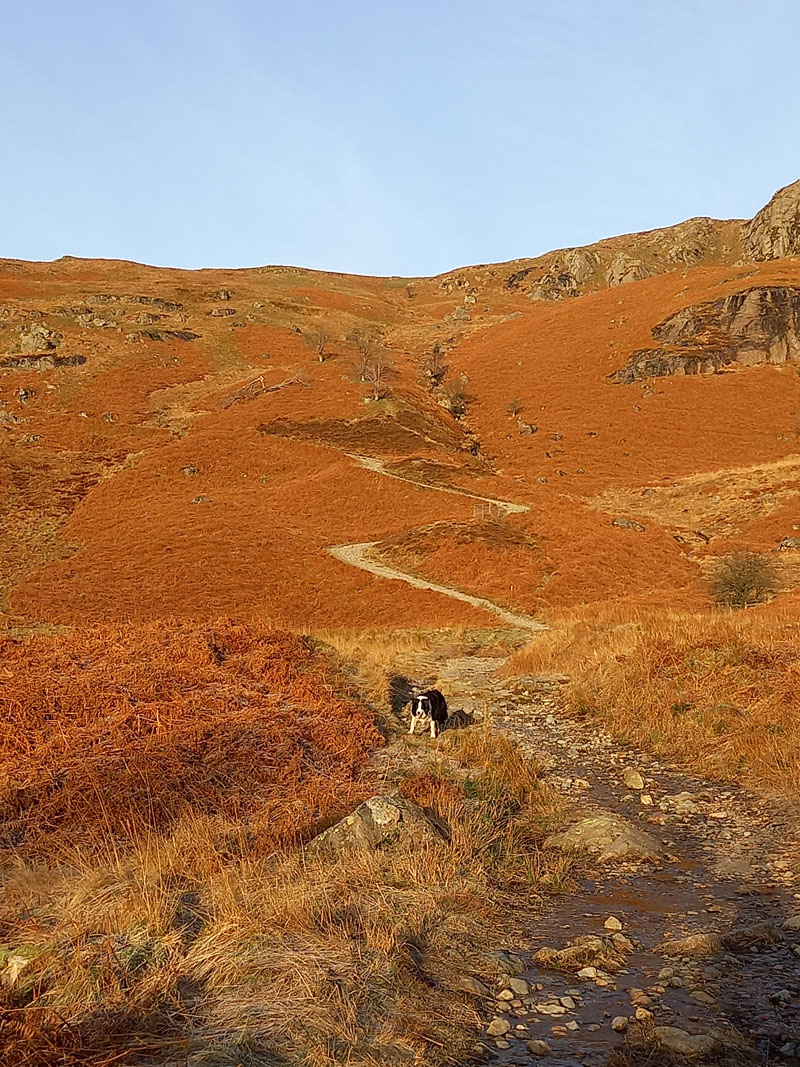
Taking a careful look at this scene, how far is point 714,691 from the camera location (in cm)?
1148

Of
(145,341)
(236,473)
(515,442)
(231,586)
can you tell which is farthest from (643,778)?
(145,341)

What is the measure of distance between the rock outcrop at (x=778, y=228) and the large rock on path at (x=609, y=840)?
4780 inches

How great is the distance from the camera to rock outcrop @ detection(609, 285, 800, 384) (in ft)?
246

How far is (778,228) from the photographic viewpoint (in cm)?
11050

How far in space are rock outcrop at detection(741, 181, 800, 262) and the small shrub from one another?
9962cm

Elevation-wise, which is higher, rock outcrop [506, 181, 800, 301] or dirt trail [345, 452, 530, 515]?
rock outcrop [506, 181, 800, 301]

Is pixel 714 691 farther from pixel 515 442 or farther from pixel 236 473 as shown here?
pixel 515 442

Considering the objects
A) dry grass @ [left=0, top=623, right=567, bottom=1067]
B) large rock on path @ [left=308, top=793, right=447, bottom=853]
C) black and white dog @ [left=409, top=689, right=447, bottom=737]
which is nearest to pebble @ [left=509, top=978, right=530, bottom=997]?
dry grass @ [left=0, top=623, right=567, bottom=1067]

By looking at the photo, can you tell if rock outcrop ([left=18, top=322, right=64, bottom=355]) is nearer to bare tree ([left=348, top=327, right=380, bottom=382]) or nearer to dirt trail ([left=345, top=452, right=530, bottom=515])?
bare tree ([left=348, top=327, right=380, bottom=382])

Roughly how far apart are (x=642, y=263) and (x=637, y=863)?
136 metres

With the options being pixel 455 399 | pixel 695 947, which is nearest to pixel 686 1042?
pixel 695 947

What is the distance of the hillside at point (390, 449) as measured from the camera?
34.5m

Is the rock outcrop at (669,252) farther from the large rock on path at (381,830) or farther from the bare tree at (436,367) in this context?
the large rock on path at (381,830)

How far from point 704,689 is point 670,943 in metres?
6.89
